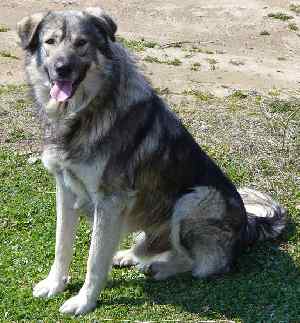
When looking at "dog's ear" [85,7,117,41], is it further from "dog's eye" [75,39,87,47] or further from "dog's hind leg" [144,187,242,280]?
"dog's hind leg" [144,187,242,280]

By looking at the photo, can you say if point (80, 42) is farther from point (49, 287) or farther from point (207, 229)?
point (49, 287)

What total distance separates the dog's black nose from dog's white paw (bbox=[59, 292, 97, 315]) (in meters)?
1.88

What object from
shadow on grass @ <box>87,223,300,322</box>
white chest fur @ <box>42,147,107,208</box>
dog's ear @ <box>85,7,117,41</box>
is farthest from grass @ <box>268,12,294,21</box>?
white chest fur @ <box>42,147,107,208</box>

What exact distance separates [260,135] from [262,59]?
12.0 feet

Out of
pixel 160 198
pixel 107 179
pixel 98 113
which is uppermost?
pixel 98 113

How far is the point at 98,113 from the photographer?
17.8ft

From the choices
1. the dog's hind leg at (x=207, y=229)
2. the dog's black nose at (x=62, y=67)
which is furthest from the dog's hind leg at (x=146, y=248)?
the dog's black nose at (x=62, y=67)

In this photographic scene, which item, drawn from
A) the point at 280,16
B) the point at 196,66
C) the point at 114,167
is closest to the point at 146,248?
the point at 114,167

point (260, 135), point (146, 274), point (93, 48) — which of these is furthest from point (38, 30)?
point (260, 135)

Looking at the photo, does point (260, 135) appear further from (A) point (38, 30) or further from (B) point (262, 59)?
(A) point (38, 30)

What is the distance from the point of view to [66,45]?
5.08 meters

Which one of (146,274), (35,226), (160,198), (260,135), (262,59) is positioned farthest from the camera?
(262,59)

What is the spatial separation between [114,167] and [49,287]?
1328 millimetres

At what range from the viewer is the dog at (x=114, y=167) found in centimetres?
523
